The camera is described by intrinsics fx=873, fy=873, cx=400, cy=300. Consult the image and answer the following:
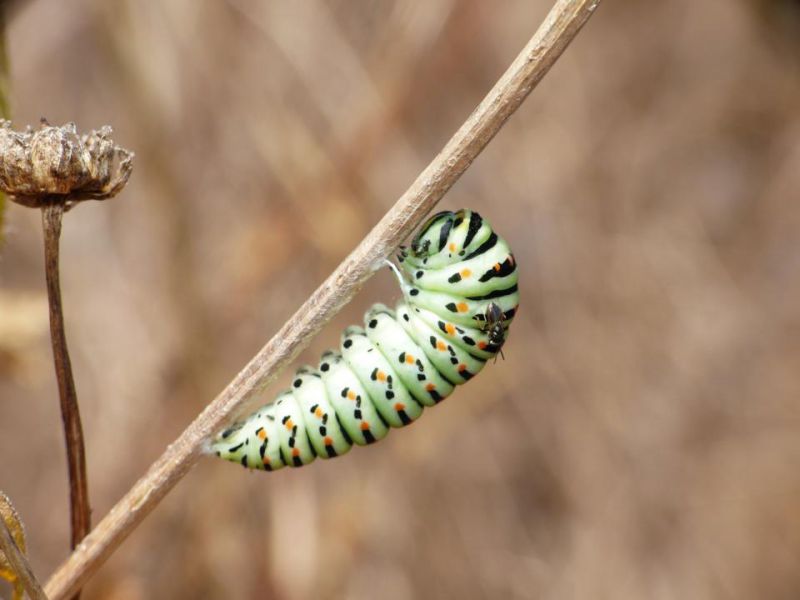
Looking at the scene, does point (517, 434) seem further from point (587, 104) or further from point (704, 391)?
point (587, 104)

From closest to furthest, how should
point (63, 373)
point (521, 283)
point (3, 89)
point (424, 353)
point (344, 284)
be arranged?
point (63, 373)
point (344, 284)
point (3, 89)
point (424, 353)
point (521, 283)

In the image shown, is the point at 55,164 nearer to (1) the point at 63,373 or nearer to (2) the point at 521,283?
(1) the point at 63,373

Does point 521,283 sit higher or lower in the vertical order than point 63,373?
lower

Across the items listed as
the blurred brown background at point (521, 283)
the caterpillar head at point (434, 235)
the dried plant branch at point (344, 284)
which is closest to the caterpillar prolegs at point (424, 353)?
the caterpillar head at point (434, 235)

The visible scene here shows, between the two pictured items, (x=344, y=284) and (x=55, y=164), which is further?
(x=344, y=284)

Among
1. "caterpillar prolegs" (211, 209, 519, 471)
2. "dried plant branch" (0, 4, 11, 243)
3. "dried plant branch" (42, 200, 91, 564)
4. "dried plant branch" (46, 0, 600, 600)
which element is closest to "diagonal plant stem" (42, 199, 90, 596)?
"dried plant branch" (42, 200, 91, 564)

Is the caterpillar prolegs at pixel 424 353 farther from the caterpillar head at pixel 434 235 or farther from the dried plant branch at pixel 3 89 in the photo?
the dried plant branch at pixel 3 89

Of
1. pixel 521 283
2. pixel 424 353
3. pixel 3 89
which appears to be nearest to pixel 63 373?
pixel 3 89

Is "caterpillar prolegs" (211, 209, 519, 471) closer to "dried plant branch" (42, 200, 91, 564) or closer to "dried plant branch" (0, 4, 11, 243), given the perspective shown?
"dried plant branch" (42, 200, 91, 564)
